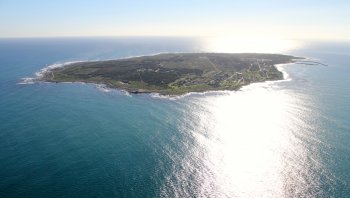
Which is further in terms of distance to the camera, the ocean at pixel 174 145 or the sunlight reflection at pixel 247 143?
the sunlight reflection at pixel 247 143

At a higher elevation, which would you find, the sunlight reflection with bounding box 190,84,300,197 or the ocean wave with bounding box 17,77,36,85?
the ocean wave with bounding box 17,77,36,85

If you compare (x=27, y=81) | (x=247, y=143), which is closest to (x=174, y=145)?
(x=247, y=143)

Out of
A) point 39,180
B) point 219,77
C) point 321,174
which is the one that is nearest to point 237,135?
point 321,174

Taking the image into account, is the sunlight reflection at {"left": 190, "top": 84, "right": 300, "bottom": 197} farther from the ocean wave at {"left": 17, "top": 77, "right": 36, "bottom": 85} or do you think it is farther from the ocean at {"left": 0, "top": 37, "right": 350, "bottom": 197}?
the ocean wave at {"left": 17, "top": 77, "right": 36, "bottom": 85}

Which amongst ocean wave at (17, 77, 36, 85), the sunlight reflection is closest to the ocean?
the sunlight reflection

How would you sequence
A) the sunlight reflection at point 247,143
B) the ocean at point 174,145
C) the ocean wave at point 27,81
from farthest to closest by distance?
the ocean wave at point 27,81 < the sunlight reflection at point 247,143 < the ocean at point 174,145

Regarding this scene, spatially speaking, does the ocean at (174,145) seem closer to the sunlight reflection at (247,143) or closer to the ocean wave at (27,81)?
the sunlight reflection at (247,143)

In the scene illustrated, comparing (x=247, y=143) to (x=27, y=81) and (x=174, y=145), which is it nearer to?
(x=174, y=145)

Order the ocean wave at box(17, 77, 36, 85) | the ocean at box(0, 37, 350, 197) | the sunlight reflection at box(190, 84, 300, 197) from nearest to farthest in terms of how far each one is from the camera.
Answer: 1. the ocean at box(0, 37, 350, 197)
2. the sunlight reflection at box(190, 84, 300, 197)
3. the ocean wave at box(17, 77, 36, 85)

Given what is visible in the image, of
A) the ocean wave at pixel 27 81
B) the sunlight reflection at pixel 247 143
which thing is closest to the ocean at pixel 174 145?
the sunlight reflection at pixel 247 143
